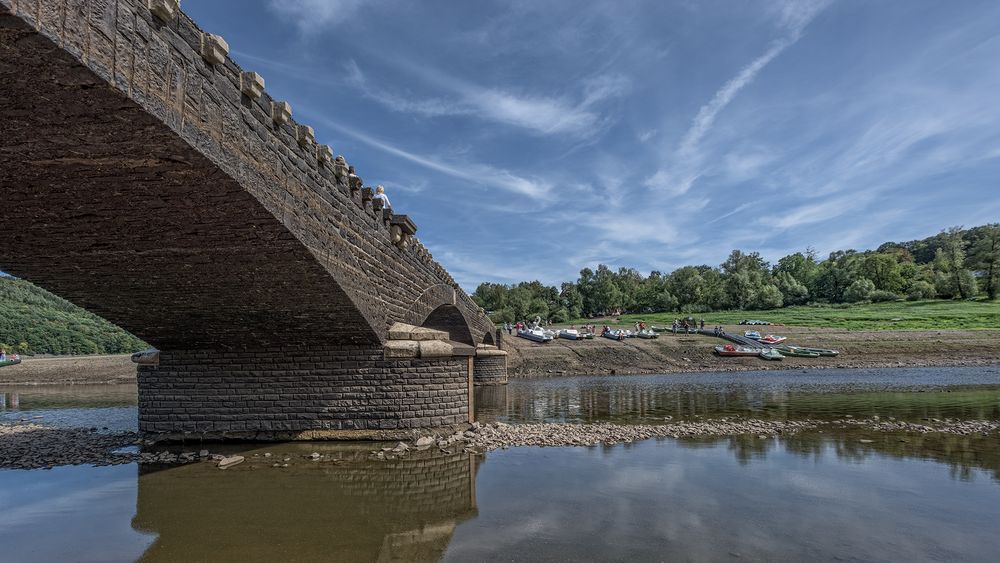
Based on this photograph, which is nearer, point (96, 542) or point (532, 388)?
point (96, 542)

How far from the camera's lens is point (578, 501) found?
6898mm

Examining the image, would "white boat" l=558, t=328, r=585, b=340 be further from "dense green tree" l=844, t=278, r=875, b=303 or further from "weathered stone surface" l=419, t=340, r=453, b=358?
"dense green tree" l=844, t=278, r=875, b=303

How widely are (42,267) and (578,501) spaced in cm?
845

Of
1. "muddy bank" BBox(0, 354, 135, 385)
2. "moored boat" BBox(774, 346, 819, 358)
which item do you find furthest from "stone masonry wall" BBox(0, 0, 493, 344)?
"moored boat" BBox(774, 346, 819, 358)

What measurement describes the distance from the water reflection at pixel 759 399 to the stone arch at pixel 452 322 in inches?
120

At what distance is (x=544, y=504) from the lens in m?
6.80

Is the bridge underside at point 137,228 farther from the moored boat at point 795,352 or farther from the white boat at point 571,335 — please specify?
the moored boat at point 795,352

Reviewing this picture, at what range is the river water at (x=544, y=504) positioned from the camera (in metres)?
5.39

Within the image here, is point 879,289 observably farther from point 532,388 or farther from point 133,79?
point 133,79

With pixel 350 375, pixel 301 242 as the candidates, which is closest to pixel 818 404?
pixel 350 375

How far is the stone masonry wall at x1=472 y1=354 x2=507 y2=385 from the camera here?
3006cm

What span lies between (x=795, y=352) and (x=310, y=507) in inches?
1664

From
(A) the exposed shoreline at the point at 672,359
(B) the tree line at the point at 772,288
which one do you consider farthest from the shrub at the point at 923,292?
(A) the exposed shoreline at the point at 672,359

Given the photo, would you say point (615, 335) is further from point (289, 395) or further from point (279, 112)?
point (279, 112)
